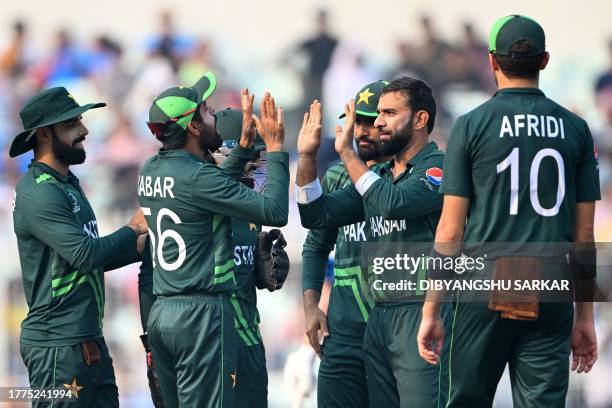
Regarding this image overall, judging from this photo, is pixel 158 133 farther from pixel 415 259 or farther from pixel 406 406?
pixel 406 406

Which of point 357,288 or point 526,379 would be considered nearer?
point 526,379

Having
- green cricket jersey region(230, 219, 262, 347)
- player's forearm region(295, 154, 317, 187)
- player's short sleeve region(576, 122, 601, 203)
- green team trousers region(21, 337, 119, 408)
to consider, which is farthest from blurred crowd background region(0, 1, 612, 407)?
player's short sleeve region(576, 122, 601, 203)

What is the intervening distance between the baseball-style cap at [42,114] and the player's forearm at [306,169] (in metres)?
1.29

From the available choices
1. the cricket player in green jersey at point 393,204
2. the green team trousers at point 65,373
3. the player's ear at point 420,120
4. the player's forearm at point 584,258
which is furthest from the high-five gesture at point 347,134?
the green team trousers at point 65,373

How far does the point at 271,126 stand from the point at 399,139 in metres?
0.69

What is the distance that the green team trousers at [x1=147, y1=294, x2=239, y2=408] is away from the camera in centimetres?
529

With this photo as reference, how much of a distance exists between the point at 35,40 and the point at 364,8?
8.48ft

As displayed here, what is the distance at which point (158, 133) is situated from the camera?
5.53 m

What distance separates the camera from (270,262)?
20.4 ft

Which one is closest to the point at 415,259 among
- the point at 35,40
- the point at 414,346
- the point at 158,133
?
the point at 414,346

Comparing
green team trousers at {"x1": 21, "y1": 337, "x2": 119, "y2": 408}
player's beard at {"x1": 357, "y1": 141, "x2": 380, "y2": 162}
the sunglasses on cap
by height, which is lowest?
green team trousers at {"x1": 21, "y1": 337, "x2": 119, "y2": 408}

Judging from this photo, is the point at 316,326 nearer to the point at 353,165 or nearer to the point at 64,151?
the point at 353,165

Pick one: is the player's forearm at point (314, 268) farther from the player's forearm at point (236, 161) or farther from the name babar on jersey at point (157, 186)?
the name babar on jersey at point (157, 186)

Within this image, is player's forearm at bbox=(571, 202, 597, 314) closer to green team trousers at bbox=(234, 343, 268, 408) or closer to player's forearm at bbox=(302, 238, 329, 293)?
green team trousers at bbox=(234, 343, 268, 408)
